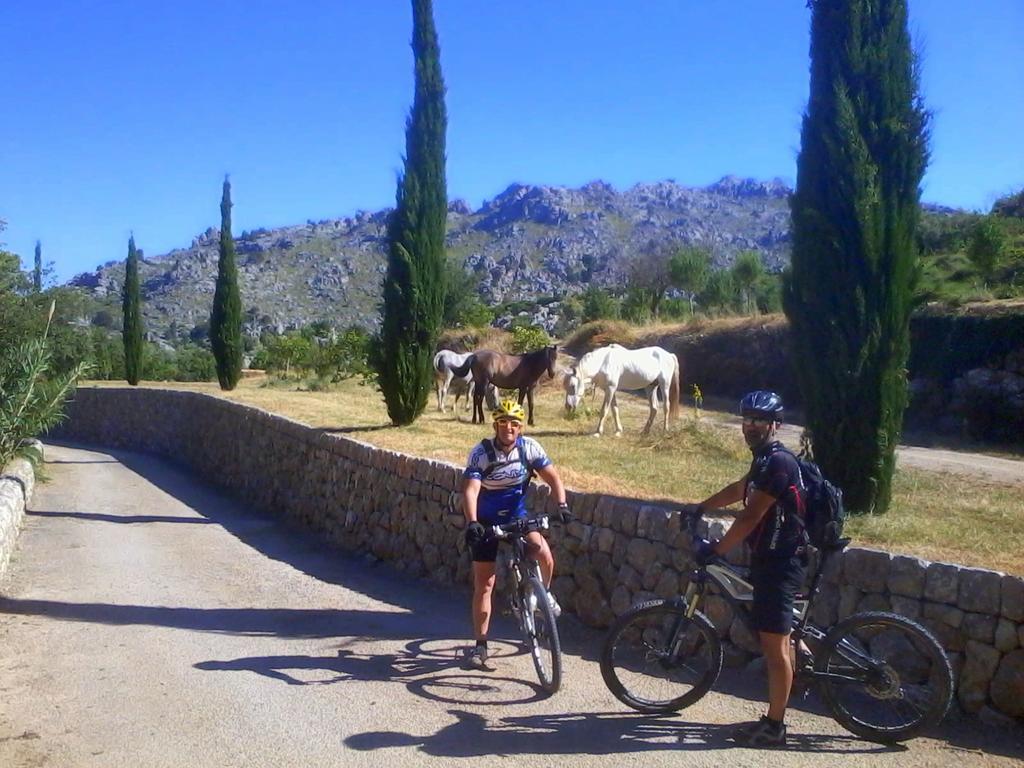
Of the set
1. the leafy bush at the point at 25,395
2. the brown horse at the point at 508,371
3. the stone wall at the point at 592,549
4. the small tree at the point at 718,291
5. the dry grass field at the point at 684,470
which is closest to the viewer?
the stone wall at the point at 592,549

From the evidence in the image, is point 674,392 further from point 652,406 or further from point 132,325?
point 132,325

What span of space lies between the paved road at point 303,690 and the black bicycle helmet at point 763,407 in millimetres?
1866

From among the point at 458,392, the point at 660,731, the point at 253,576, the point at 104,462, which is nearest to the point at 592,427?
the point at 458,392

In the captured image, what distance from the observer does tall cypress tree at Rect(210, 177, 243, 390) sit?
3372cm

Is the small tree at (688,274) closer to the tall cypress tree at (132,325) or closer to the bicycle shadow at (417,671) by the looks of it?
the tall cypress tree at (132,325)

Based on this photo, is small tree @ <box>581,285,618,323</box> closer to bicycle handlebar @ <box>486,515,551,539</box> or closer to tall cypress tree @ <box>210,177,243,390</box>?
tall cypress tree @ <box>210,177,243,390</box>

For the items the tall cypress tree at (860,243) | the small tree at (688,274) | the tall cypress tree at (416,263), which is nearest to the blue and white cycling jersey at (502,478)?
the tall cypress tree at (860,243)

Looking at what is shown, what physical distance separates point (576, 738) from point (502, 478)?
1908mm

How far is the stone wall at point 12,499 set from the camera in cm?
1108

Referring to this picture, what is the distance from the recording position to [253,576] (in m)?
10.8

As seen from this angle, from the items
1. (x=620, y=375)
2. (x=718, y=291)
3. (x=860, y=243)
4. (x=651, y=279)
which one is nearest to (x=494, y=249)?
(x=651, y=279)

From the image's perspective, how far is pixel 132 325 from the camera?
41.5 m

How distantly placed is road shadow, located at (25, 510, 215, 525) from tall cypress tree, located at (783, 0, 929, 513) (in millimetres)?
10378

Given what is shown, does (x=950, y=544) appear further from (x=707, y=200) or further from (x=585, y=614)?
(x=707, y=200)
